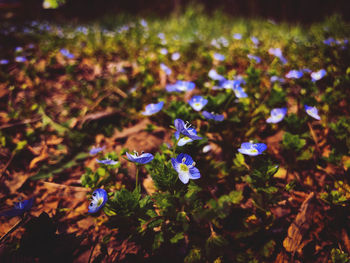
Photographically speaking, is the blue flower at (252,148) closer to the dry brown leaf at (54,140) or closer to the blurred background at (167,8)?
the dry brown leaf at (54,140)

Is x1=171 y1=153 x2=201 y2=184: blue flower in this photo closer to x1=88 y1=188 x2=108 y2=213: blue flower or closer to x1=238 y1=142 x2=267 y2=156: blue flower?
x1=238 y1=142 x2=267 y2=156: blue flower

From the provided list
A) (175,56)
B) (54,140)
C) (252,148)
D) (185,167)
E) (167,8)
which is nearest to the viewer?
(185,167)

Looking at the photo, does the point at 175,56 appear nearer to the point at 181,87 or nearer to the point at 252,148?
the point at 181,87

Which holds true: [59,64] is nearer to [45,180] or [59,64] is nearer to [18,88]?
[18,88]

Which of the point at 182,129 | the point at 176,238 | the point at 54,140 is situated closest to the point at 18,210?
the point at 54,140

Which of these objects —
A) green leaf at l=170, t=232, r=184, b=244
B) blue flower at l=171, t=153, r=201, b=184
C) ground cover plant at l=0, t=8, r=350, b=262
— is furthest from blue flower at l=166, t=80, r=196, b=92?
green leaf at l=170, t=232, r=184, b=244

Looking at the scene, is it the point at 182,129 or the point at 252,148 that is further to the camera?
the point at 252,148
